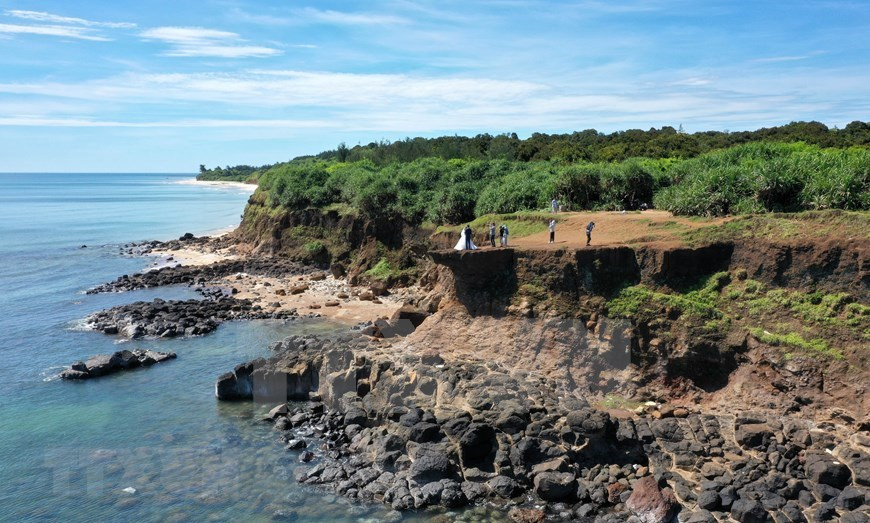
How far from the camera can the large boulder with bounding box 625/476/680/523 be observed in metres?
17.0

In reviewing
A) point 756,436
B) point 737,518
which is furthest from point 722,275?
point 737,518

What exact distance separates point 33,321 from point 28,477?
2289 centimetres

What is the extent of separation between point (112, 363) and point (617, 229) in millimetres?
24809

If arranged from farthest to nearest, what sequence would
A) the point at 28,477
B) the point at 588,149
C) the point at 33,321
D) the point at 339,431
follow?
the point at 588,149 → the point at 33,321 → the point at 339,431 → the point at 28,477

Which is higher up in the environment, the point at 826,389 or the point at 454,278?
the point at 454,278

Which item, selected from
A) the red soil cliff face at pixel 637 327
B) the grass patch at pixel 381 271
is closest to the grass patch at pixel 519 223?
the red soil cliff face at pixel 637 327

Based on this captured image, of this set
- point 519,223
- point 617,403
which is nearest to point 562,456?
point 617,403

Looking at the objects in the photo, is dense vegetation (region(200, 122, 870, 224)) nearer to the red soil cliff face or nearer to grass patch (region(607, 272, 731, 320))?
the red soil cliff face

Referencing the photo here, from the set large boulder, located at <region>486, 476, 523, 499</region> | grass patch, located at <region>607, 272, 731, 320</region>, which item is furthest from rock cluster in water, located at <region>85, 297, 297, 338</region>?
large boulder, located at <region>486, 476, 523, 499</region>

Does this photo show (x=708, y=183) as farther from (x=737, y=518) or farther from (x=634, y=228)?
(x=737, y=518)

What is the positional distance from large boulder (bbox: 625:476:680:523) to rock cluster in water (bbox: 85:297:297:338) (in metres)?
26.0

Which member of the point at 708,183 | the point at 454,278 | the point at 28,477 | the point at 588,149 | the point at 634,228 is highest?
the point at 588,149

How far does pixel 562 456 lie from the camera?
19.3 m

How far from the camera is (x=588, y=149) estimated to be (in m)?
62.9
